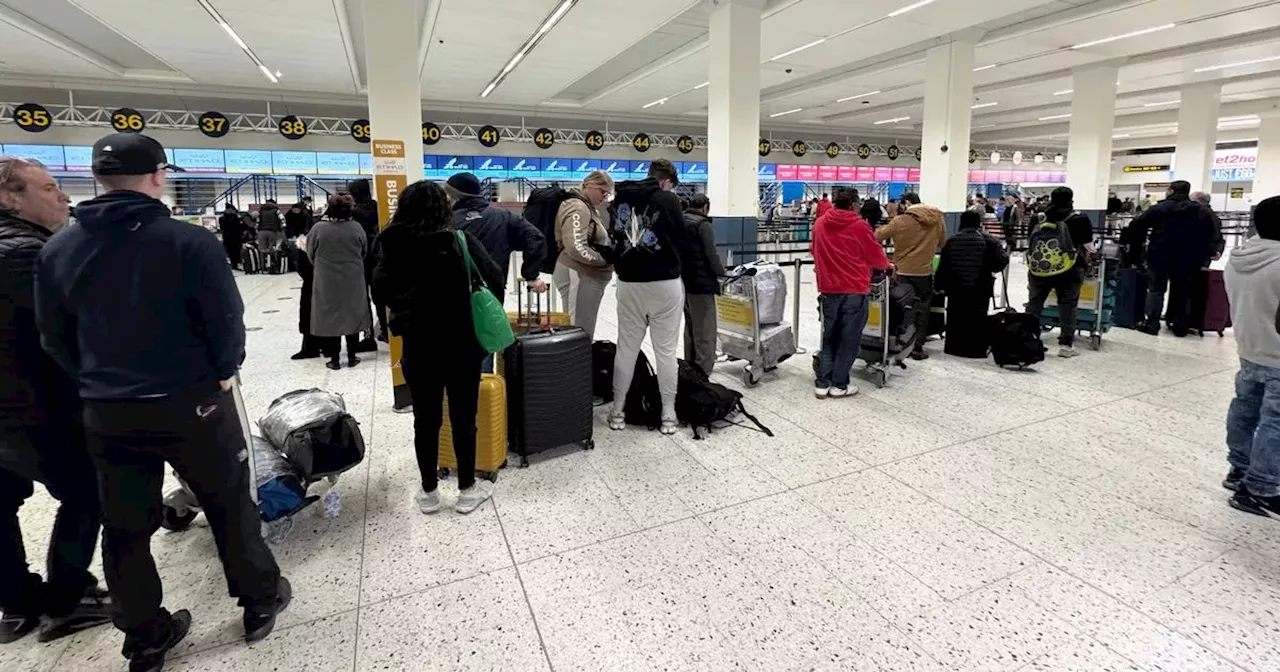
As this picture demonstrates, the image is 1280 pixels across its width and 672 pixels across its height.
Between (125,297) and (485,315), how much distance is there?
1.17 metres

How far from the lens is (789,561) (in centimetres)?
242

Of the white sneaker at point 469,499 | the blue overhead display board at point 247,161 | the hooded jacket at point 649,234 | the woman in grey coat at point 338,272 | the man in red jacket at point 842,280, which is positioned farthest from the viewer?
the blue overhead display board at point 247,161

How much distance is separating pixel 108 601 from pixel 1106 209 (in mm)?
15969

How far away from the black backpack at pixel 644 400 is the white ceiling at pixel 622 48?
12.7 ft

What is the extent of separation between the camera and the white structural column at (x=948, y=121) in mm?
10680

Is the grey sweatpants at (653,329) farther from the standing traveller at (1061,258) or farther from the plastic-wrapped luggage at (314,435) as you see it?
the standing traveller at (1061,258)

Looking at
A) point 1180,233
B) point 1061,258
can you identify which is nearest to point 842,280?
point 1061,258

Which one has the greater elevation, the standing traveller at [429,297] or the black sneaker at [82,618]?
the standing traveller at [429,297]

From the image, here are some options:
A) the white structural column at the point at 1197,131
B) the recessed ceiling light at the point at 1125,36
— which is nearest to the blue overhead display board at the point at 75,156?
the recessed ceiling light at the point at 1125,36

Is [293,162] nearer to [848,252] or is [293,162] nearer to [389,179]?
[389,179]

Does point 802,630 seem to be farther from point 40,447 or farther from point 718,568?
point 40,447

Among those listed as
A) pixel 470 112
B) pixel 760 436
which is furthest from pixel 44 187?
pixel 470 112

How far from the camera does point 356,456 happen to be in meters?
2.81

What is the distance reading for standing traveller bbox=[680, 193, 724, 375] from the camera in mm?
4188
